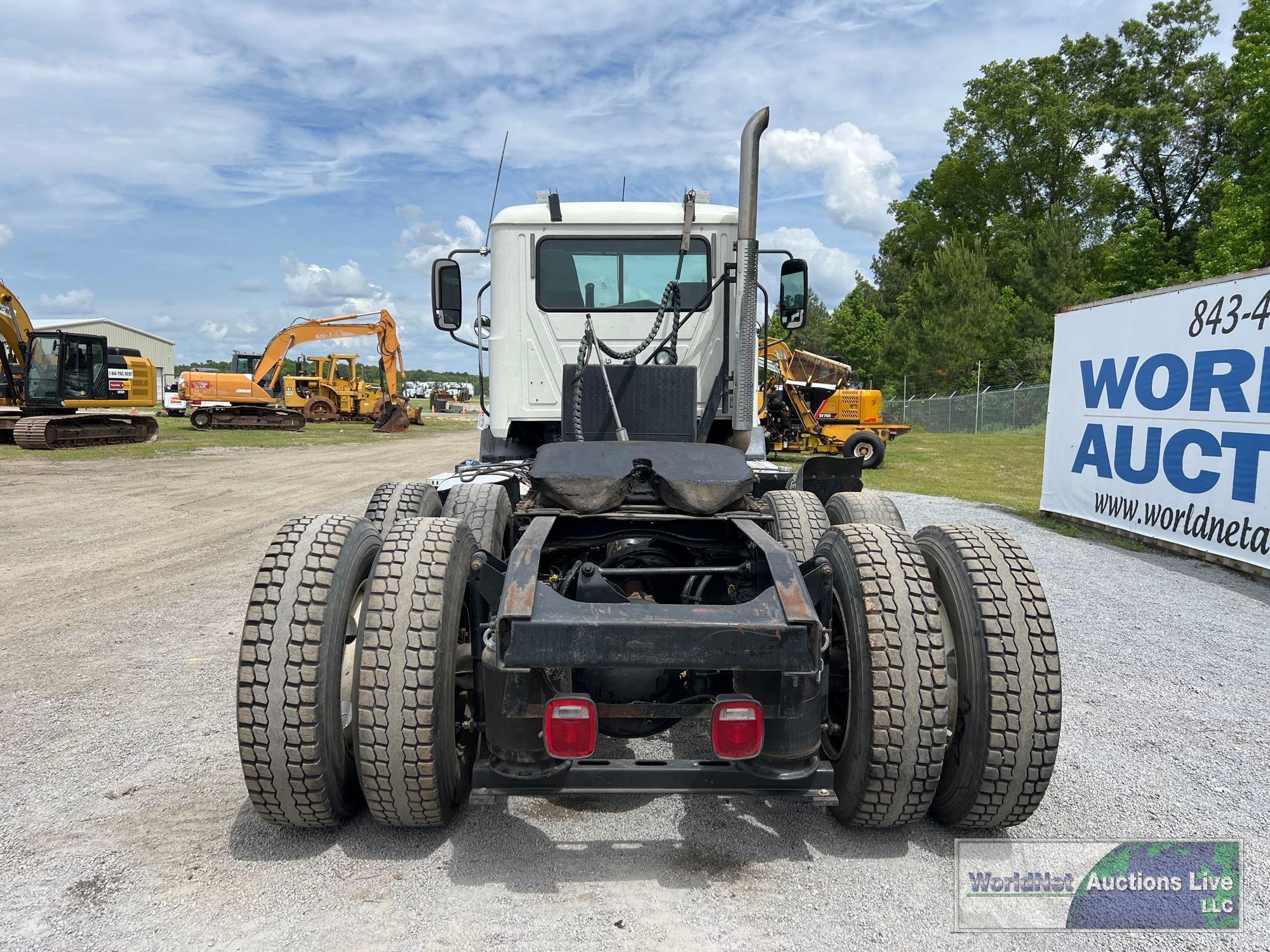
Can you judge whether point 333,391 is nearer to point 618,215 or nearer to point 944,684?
point 618,215

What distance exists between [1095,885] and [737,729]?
4.62 ft

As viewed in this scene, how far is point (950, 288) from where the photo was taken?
36938 millimetres

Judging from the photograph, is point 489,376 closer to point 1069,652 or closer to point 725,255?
point 725,255

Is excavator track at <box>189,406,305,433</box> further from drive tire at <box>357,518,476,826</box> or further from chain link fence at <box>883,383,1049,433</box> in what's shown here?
drive tire at <box>357,518,476,826</box>

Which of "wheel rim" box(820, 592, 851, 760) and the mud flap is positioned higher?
the mud flap

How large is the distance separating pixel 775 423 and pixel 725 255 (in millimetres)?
14926

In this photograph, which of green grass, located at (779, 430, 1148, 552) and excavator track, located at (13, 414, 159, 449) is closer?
green grass, located at (779, 430, 1148, 552)

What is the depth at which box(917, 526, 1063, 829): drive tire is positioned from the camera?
2.67 meters

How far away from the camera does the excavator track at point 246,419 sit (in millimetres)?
28781

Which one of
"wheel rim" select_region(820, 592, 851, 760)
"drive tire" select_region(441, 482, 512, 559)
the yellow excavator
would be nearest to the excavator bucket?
the yellow excavator

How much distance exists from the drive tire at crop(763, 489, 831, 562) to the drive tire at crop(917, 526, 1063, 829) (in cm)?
129

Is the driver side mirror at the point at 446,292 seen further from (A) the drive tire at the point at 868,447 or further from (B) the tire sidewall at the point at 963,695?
(A) the drive tire at the point at 868,447

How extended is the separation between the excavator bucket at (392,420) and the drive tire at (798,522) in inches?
1143

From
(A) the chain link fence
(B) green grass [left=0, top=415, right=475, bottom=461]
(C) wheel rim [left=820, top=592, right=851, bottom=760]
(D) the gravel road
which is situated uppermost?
(A) the chain link fence
